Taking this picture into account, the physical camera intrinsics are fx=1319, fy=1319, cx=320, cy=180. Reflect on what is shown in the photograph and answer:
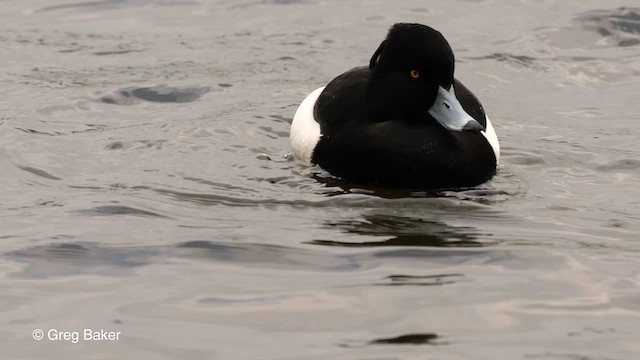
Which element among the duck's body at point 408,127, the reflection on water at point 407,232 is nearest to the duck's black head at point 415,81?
the duck's body at point 408,127

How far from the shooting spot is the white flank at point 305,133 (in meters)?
7.06

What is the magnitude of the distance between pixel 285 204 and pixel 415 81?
3.37ft

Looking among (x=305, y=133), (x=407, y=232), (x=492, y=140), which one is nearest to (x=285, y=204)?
(x=407, y=232)

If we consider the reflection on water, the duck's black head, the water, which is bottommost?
the reflection on water

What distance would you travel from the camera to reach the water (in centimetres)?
450

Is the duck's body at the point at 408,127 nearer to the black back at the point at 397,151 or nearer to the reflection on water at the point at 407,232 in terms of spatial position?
the black back at the point at 397,151

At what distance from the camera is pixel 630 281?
4996mm

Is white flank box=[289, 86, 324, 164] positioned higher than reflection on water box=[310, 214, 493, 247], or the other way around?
white flank box=[289, 86, 324, 164]

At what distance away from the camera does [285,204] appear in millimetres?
6223

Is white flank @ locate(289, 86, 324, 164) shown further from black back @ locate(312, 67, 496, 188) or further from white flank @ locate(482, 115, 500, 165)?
white flank @ locate(482, 115, 500, 165)

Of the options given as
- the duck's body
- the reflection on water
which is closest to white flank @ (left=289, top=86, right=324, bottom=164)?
the duck's body

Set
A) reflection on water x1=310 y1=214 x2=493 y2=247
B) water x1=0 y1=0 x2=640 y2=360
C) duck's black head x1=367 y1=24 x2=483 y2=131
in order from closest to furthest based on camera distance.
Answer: water x1=0 y1=0 x2=640 y2=360
reflection on water x1=310 y1=214 x2=493 y2=247
duck's black head x1=367 y1=24 x2=483 y2=131

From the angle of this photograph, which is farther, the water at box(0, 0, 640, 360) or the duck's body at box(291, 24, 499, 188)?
the duck's body at box(291, 24, 499, 188)

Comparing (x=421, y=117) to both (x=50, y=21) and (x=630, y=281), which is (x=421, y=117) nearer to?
(x=630, y=281)
